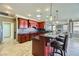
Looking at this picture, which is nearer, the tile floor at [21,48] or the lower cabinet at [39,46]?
the tile floor at [21,48]

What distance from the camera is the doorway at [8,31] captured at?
2.70 metres

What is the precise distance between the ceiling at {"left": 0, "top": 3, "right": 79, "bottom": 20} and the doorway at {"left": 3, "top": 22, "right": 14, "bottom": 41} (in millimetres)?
323

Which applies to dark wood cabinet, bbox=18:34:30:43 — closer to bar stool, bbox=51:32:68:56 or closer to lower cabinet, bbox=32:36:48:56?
lower cabinet, bbox=32:36:48:56

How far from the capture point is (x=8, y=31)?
2.71 m

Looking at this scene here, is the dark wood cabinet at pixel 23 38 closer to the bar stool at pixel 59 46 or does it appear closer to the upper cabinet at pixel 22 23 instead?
the upper cabinet at pixel 22 23

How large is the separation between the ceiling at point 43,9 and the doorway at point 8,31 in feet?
1.06

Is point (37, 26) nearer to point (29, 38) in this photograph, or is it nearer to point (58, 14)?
point (29, 38)

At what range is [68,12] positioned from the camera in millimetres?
2713

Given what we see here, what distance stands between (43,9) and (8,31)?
1.01 meters

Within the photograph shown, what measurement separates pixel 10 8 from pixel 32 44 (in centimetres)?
104

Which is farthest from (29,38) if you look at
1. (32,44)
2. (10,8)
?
(10,8)

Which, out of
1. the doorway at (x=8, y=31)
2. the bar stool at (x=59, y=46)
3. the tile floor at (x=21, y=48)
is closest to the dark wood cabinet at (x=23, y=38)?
the tile floor at (x=21, y=48)

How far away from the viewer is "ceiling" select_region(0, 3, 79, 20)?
2.71 metres

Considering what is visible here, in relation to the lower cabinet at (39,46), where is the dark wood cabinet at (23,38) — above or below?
above
